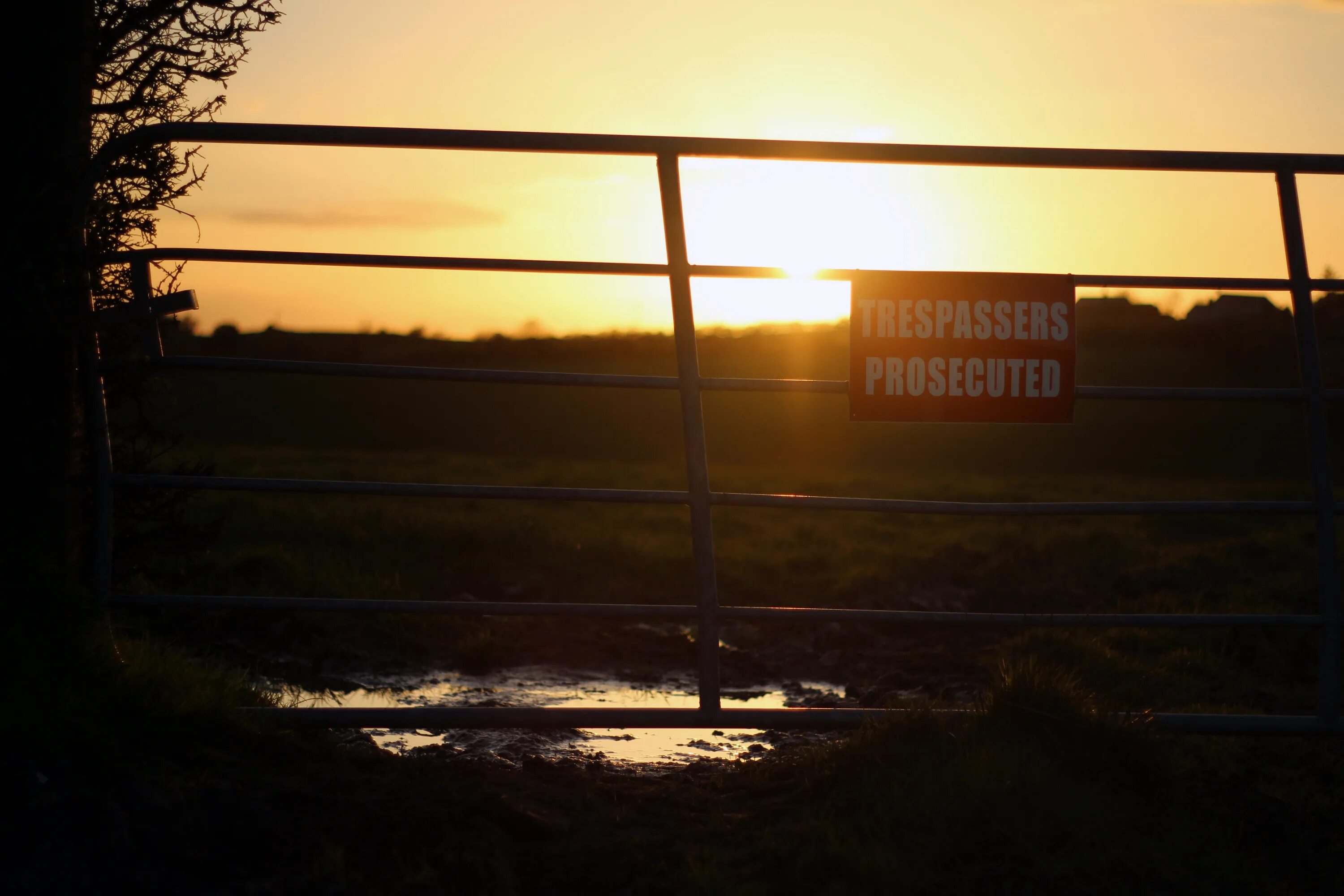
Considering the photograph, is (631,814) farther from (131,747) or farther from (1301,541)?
(1301,541)

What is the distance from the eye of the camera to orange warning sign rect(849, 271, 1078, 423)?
3350 millimetres

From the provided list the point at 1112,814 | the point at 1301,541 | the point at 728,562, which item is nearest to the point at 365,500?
the point at 728,562

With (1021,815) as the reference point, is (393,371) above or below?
above

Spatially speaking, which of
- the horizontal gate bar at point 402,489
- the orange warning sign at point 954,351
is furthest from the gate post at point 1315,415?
the horizontal gate bar at point 402,489

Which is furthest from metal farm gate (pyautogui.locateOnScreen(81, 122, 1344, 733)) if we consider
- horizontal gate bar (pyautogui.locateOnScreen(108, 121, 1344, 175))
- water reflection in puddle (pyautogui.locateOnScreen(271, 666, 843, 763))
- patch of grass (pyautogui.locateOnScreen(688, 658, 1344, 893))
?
water reflection in puddle (pyautogui.locateOnScreen(271, 666, 843, 763))

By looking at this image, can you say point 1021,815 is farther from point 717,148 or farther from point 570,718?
point 717,148

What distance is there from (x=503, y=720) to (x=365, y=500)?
8.76 meters

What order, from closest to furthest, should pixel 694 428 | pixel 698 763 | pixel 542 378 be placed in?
pixel 542 378 < pixel 694 428 < pixel 698 763

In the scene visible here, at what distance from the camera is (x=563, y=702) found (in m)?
5.34

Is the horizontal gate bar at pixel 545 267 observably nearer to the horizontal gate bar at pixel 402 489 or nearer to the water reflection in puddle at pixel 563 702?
the horizontal gate bar at pixel 402 489

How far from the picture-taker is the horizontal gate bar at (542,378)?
3150 mm

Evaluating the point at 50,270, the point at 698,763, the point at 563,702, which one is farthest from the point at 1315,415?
the point at 50,270

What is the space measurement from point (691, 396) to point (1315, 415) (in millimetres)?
1930

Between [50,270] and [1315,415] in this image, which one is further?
[1315,415]
